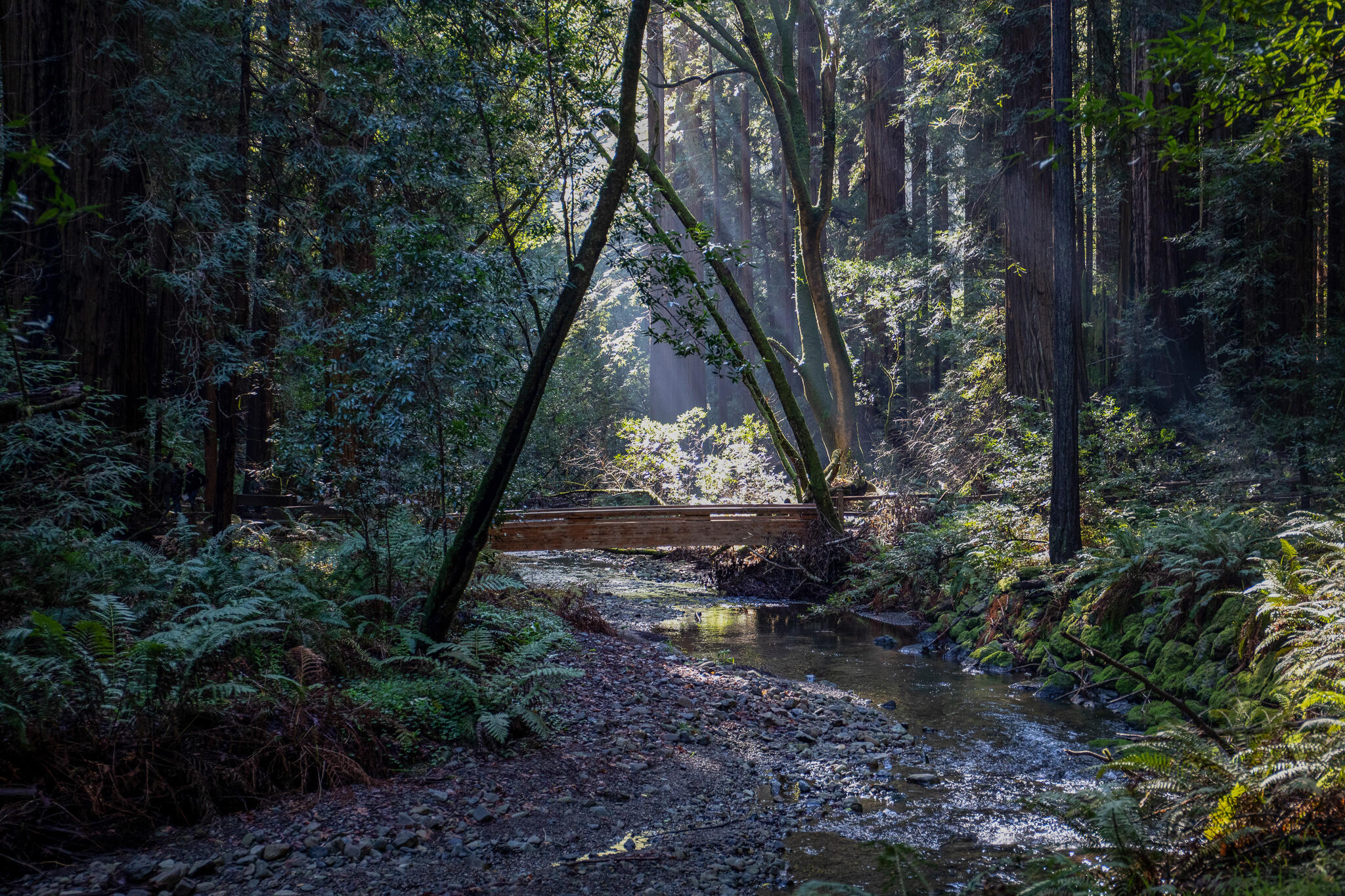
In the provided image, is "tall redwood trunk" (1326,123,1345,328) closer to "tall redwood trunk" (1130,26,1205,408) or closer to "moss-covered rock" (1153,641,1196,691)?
"tall redwood trunk" (1130,26,1205,408)

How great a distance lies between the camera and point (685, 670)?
7621 mm

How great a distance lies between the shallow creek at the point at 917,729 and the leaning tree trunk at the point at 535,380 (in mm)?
2897

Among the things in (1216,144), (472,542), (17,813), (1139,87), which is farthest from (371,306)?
(1139,87)

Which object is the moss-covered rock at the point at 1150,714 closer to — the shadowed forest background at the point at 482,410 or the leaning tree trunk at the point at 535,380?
the shadowed forest background at the point at 482,410

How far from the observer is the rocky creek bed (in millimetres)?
3557

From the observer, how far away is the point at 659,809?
450cm

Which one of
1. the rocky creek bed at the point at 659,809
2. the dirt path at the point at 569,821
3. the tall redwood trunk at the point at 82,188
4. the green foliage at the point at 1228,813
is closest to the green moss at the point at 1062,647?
the rocky creek bed at the point at 659,809

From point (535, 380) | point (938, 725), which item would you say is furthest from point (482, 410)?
point (938, 725)

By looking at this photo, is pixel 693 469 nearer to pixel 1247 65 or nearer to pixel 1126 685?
pixel 1126 685

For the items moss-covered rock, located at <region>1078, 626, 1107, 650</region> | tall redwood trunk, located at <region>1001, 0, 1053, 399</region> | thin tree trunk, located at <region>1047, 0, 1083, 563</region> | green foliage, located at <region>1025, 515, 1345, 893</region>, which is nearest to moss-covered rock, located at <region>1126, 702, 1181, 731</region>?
moss-covered rock, located at <region>1078, 626, 1107, 650</region>

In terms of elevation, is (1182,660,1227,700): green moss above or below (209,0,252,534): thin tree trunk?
below

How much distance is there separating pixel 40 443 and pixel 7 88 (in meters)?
3.79

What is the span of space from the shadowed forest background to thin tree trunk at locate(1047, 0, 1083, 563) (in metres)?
0.05

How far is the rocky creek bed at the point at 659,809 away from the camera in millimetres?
3557
